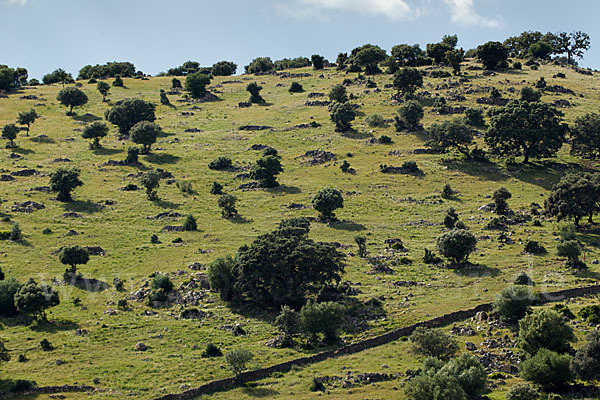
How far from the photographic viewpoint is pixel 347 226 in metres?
107

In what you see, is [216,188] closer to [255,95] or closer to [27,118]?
[27,118]

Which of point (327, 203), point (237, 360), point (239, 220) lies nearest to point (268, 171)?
point (239, 220)

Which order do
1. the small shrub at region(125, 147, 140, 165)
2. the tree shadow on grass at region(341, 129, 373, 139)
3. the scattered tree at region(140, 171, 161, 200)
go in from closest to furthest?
1. the scattered tree at region(140, 171, 161, 200)
2. the small shrub at region(125, 147, 140, 165)
3. the tree shadow on grass at region(341, 129, 373, 139)

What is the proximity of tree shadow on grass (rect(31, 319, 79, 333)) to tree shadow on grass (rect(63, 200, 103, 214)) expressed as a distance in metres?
44.6

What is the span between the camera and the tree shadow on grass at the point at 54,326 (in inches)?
2933

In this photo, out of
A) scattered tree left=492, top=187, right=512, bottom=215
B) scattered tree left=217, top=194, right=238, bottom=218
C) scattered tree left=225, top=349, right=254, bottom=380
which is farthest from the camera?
scattered tree left=217, top=194, right=238, bottom=218

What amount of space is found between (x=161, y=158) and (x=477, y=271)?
92.7 meters

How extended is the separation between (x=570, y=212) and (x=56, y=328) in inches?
3209

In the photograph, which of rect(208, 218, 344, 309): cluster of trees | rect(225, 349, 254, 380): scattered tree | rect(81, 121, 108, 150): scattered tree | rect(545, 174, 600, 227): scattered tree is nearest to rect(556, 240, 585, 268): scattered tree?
rect(545, 174, 600, 227): scattered tree

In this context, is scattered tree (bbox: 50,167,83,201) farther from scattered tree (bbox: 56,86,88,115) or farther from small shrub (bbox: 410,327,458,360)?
small shrub (bbox: 410,327,458,360)

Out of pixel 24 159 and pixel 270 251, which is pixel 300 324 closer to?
pixel 270 251

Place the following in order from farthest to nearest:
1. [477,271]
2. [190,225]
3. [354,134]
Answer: [354,134] → [190,225] → [477,271]

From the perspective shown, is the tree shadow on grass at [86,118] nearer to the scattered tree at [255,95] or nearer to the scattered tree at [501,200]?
the scattered tree at [255,95]

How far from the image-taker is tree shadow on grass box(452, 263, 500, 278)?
8194cm
